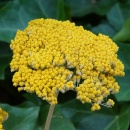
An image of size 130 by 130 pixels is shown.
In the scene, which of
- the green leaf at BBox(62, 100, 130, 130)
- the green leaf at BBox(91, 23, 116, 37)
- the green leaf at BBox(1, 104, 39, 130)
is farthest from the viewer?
the green leaf at BBox(91, 23, 116, 37)

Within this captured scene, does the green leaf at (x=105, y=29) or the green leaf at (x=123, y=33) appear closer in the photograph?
the green leaf at (x=123, y=33)

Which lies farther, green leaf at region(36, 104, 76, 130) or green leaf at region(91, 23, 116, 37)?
green leaf at region(91, 23, 116, 37)

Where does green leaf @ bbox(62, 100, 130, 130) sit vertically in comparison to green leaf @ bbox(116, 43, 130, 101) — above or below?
below

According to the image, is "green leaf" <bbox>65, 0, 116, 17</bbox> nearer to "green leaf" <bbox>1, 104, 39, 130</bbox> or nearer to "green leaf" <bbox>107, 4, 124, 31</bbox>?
"green leaf" <bbox>107, 4, 124, 31</bbox>

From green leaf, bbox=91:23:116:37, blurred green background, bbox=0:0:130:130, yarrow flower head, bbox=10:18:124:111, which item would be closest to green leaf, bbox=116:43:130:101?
blurred green background, bbox=0:0:130:130

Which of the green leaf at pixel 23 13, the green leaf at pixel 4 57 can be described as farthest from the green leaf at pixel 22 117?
the green leaf at pixel 23 13

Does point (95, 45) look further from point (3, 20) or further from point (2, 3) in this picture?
point (2, 3)

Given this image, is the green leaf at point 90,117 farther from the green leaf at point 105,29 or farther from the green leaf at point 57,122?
the green leaf at point 105,29
